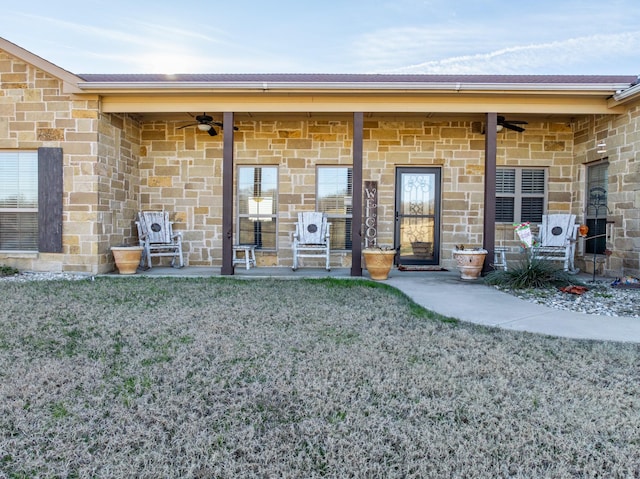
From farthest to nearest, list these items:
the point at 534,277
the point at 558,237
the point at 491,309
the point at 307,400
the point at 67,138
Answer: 1. the point at 558,237
2. the point at 67,138
3. the point at 534,277
4. the point at 491,309
5. the point at 307,400

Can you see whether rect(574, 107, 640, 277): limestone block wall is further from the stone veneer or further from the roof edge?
the stone veneer

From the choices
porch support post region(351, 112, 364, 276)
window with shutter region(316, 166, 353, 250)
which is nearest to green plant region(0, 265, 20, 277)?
window with shutter region(316, 166, 353, 250)

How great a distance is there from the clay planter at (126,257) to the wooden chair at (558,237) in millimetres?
5548

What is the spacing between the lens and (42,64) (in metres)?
5.35

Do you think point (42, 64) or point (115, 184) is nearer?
point (42, 64)

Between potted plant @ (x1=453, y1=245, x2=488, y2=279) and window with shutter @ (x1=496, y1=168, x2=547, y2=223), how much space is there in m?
1.83

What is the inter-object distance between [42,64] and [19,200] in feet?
6.06

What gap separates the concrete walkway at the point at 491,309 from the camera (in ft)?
9.81

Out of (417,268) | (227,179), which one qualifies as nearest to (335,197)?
(417,268)

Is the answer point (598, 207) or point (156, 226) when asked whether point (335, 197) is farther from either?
point (598, 207)

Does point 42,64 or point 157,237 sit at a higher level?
point 42,64

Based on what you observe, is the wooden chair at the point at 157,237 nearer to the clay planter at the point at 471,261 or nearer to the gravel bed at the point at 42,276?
the gravel bed at the point at 42,276

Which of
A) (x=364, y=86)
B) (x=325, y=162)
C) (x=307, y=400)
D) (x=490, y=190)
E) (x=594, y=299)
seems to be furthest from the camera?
(x=325, y=162)

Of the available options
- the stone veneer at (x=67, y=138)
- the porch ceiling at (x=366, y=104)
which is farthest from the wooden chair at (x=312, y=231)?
the stone veneer at (x=67, y=138)
